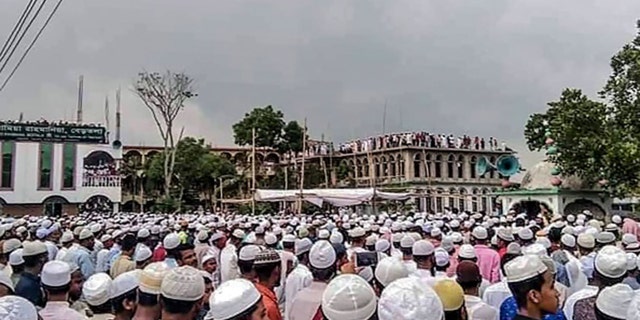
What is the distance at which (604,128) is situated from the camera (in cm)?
2231

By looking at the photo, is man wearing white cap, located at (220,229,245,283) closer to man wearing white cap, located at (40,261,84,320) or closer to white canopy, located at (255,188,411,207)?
man wearing white cap, located at (40,261,84,320)

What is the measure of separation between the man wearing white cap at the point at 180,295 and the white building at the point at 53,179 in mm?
42054

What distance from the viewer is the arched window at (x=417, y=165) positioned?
55781 millimetres

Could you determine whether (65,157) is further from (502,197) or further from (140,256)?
(140,256)

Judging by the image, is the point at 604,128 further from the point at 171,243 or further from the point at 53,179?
the point at 53,179

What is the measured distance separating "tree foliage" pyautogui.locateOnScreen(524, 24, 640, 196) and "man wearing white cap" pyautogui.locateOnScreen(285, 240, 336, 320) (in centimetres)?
1816

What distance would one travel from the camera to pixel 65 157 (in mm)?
43531

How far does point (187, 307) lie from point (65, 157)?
43325 mm

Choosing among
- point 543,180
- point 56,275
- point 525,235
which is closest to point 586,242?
point 525,235

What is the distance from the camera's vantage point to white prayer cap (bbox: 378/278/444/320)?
100 inches

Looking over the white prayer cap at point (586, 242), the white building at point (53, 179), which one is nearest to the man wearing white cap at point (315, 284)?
the white prayer cap at point (586, 242)

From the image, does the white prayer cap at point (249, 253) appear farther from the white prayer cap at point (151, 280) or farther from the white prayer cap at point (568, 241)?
the white prayer cap at point (568, 241)

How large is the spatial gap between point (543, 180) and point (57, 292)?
2563 cm

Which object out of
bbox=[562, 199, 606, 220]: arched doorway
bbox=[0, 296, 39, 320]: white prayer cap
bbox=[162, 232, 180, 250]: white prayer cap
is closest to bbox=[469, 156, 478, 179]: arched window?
bbox=[562, 199, 606, 220]: arched doorway
